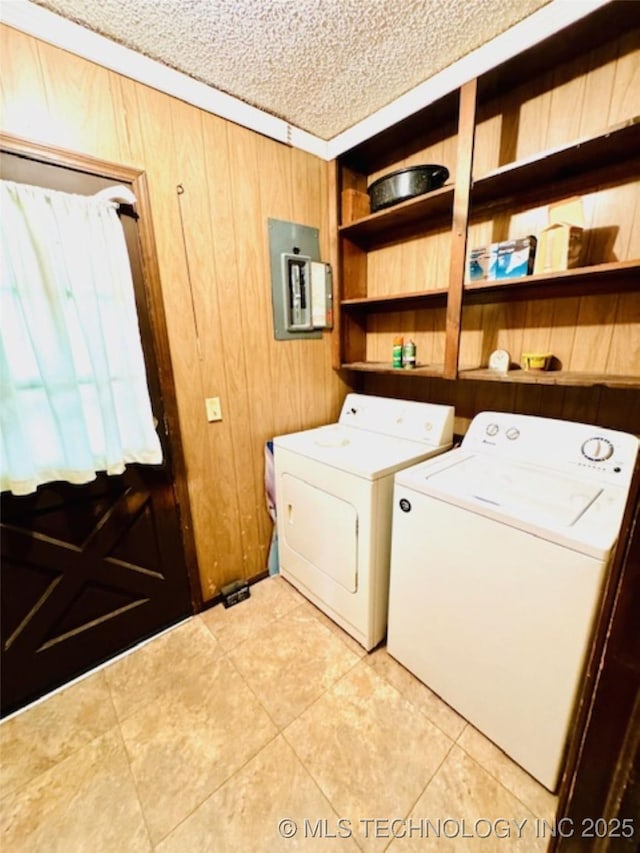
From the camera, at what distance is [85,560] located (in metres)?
1.45

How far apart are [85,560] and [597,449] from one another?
2063mm

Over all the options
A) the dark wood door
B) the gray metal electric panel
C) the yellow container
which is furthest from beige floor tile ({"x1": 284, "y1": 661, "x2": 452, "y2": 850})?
the gray metal electric panel

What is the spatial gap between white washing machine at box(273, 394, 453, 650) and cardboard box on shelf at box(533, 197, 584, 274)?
0.70m

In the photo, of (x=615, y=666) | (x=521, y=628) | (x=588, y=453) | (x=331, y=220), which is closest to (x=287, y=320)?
(x=331, y=220)

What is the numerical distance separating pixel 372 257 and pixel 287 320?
715mm

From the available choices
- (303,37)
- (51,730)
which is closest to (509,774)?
(51,730)

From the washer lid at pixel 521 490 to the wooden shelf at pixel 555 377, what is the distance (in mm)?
344

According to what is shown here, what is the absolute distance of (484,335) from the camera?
172 centimetres

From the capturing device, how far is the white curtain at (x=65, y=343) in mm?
1131

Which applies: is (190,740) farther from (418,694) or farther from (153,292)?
(153,292)

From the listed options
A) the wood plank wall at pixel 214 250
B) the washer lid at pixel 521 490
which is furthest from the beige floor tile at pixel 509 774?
the wood plank wall at pixel 214 250

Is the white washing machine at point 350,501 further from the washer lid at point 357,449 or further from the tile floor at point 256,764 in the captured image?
the tile floor at point 256,764

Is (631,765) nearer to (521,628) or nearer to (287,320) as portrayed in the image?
(521,628)

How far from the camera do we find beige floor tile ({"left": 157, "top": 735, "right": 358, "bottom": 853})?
3.31ft
